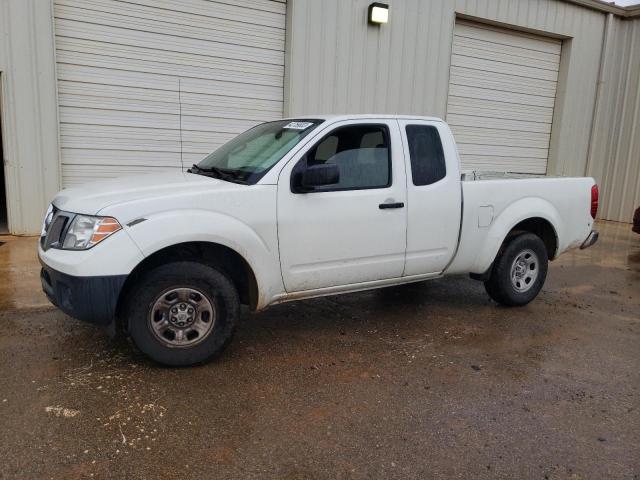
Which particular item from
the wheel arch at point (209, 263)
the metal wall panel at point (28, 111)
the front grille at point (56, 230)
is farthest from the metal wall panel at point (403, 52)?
the front grille at point (56, 230)

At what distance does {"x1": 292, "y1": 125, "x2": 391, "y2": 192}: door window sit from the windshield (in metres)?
0.19

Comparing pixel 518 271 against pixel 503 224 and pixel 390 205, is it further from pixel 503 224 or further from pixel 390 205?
pixel 390 205

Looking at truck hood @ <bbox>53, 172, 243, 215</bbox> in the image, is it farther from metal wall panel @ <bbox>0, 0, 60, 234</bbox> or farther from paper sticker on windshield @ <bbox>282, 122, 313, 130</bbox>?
metal wall panel @ <bbox>0, 0, 60, 234</bbox>

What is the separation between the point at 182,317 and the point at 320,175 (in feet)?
4.63

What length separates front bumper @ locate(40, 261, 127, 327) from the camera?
141 inches

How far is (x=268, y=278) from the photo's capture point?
4.21m

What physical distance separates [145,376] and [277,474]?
144 cm

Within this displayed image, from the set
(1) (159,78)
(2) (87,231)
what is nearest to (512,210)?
(2) (87,231)

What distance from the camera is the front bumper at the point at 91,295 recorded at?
11.7ft

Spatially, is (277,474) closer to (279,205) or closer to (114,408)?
(114,408)

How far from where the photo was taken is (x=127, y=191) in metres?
3.95

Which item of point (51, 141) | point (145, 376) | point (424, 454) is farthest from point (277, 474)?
point (51, 141)

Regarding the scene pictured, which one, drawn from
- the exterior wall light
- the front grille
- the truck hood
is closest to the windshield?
the truck hood

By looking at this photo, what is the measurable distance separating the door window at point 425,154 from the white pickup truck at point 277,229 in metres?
0.01
